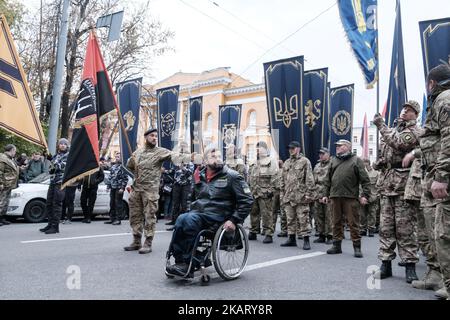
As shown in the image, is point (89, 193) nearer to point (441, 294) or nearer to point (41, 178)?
point (41, 178)

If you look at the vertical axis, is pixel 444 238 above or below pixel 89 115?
below

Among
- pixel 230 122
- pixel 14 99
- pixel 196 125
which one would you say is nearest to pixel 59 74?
pixel 196 125

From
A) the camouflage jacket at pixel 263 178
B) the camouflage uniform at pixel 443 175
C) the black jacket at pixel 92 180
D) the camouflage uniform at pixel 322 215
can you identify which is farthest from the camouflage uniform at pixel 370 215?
the black jacket at pixel 92 180

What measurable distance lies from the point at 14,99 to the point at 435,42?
6241 millimetres

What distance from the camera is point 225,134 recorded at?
16297 millimetres

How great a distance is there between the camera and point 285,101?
8109 mm

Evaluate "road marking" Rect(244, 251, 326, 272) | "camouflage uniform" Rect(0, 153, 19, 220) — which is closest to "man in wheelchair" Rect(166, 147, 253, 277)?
"road marking" Rect(244, 251, 326, 272)

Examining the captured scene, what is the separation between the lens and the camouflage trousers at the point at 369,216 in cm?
1031

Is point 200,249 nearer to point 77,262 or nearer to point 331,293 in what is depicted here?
point 331,293

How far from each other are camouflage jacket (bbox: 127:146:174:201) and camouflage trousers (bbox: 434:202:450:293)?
4456mm

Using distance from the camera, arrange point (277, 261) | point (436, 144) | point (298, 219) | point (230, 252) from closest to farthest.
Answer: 1. point (436, 144)
2. point (230, 252)
3. point (277, 261)
4. point (298, 219)

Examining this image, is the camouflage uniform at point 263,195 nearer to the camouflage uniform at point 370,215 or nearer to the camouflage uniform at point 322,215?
the camouflage uniform at point 322,215
